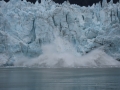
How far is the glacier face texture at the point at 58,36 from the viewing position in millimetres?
37625

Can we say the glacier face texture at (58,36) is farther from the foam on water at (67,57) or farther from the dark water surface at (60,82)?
the dark water surface at (60,82)

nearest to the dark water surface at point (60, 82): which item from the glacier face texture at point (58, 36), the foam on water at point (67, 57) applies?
the glacier face texture at point (58, 36)

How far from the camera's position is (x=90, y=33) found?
39.7 metres

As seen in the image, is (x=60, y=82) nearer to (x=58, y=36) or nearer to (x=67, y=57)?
(x=67, y=57)

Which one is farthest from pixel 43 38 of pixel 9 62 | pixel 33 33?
pixel 9 62

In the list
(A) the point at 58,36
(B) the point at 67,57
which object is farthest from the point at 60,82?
(A) the point at 58,36

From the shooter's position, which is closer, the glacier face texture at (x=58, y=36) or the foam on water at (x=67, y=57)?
the glacier face texture at (x=58, y=36)

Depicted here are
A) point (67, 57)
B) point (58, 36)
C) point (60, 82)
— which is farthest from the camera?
point (58, 36)

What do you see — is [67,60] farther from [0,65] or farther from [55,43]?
[0,65]

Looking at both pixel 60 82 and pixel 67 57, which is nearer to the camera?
pixel 60 82

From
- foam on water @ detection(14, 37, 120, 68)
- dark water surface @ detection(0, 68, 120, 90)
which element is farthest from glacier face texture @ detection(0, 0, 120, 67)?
dark water surface @ detection(0, 68, 120, 90)

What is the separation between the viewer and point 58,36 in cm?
3972

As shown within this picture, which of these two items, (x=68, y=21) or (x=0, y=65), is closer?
(x=0, y=65)

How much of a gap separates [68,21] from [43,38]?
4.16 m
